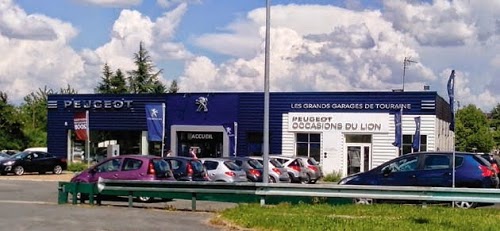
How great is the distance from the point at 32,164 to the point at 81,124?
6182 millimetres

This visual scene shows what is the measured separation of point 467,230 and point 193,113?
35.7m

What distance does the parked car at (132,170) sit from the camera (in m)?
22.2

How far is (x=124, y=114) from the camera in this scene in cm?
4994

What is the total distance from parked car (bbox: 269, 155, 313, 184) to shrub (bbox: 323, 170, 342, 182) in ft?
21.8

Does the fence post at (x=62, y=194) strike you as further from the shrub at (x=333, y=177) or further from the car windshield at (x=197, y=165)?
the shrub at (x=333, y=177)

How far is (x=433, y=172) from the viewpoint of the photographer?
19969mm

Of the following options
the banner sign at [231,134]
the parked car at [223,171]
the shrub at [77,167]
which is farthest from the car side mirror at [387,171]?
the shrub at [77,167]

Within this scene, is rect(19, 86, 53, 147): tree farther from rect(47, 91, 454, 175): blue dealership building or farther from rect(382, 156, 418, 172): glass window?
rect(382, 156, 418, 172): glass window

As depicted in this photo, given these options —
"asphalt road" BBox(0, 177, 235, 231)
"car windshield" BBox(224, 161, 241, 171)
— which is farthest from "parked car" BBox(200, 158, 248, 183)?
"asphalt road" BBox(0, 177, 235, 231)

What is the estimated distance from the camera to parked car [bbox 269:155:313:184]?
3438 cm

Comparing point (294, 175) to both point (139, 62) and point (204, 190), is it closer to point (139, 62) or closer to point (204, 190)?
point (204, 190)

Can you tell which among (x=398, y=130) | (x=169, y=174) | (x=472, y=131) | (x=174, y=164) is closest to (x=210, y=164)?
(x=174, y=164)

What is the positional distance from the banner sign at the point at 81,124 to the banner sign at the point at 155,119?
4.67 metres

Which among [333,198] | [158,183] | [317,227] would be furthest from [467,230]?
[158,183]
